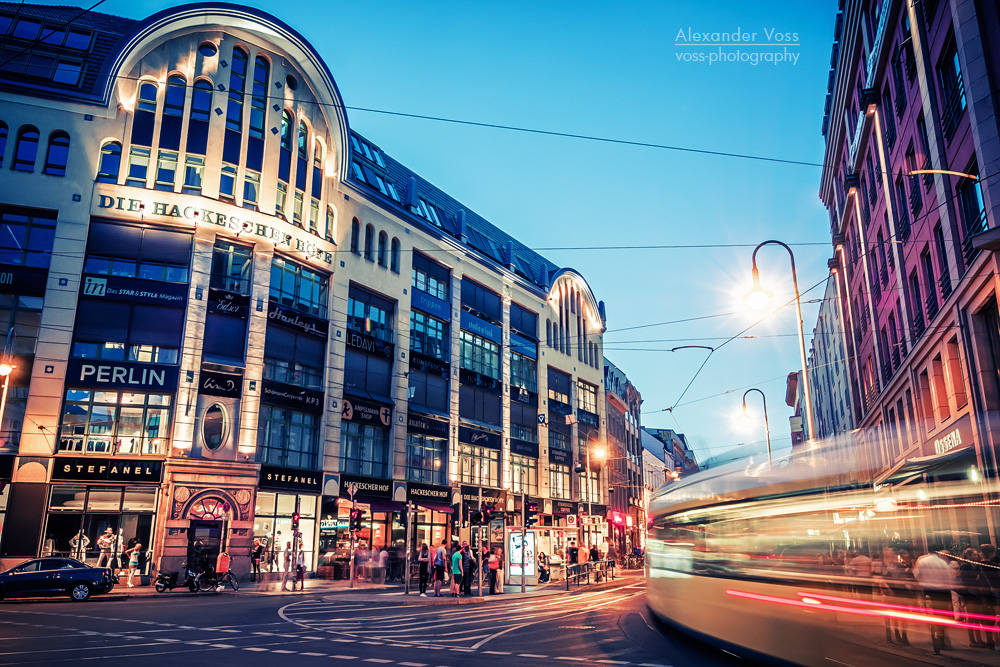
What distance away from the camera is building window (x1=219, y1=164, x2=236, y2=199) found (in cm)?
3466

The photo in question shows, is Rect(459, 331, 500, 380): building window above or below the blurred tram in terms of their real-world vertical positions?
above

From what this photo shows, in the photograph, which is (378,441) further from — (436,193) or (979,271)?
(979,271)

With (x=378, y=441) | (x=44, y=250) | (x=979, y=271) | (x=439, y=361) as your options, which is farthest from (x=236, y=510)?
(x=979, y=271)

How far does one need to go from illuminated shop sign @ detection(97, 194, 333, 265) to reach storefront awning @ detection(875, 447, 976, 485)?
31157 millimetres

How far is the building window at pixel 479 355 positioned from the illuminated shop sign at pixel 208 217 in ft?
48.9

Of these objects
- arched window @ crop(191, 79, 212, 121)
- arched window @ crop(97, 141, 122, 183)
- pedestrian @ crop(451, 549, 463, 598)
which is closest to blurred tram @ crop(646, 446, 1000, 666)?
pedestrian @ crop(451, 549, 463, 598)

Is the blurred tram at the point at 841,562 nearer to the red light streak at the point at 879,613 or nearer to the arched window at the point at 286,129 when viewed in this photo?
the red light streak at the point at 879,613

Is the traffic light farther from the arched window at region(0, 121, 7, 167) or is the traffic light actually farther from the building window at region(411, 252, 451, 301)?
the arched window at region(0, 121, 7, 167)

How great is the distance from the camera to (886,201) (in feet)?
97.2

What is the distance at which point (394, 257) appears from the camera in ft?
145

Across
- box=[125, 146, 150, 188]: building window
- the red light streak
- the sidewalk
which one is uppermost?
box=[125, 146, 150, 188]: building window

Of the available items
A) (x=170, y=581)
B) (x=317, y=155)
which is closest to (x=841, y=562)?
(x=170, y=581)

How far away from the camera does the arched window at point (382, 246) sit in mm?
42938

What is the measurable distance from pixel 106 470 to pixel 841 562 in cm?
2934
